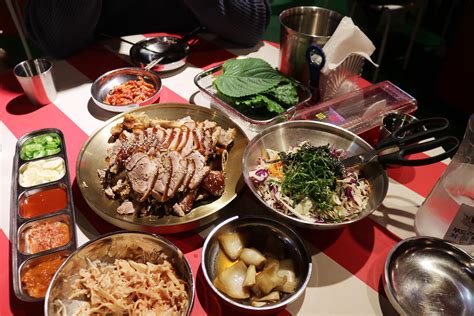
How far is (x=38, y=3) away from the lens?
2.89 metres

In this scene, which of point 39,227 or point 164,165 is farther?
point 164,165

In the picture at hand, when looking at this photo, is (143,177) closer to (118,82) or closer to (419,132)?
(118,82)

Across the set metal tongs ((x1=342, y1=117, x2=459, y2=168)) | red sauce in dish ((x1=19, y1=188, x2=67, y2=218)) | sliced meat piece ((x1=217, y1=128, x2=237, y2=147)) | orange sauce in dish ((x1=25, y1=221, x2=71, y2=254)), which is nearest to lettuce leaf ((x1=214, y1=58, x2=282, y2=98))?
sliced meat piece ((x1=217, y1=128, x2=237, y2=147))

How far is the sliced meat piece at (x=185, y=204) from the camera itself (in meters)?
1.83

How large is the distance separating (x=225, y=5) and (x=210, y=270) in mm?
2655

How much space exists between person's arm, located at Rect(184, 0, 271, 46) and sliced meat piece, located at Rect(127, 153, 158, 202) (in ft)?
6.63

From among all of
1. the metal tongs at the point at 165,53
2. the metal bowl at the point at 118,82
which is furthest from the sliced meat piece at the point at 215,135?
the metal tongs at the point at 165,53

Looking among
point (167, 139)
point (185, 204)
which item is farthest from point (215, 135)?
point (185, 204)

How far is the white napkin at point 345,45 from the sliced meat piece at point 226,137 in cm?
95

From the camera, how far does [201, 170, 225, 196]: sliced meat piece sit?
6.28 ft

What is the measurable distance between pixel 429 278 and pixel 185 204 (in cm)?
126

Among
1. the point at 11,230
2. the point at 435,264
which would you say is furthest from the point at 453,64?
the point at 11,230

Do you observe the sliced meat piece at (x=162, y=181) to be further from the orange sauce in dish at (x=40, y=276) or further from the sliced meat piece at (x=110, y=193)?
the orange sauce in dish at (x=40, y=276)

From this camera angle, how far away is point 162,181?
1.83 metres
